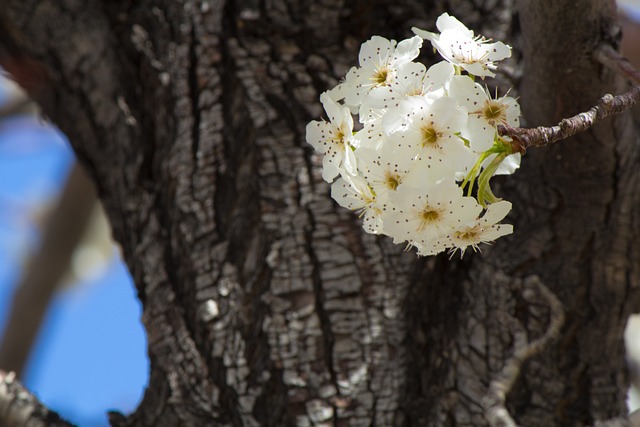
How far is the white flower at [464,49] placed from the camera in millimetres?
1017

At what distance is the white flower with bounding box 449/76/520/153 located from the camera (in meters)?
0.94

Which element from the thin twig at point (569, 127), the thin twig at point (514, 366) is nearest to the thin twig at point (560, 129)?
the thin twig at point (569, 127)

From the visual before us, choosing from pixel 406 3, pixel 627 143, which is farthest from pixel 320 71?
pixel 627 143

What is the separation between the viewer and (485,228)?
1.04 m

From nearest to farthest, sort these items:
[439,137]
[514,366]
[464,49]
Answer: [439,137] < [464,49] < [514,366]

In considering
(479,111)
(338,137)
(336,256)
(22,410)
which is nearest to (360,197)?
(338,137)

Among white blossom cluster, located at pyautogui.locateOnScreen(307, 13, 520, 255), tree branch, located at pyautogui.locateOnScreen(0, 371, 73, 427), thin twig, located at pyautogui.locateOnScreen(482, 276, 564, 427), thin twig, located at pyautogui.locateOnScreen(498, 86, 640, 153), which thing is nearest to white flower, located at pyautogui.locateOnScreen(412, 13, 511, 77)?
white blossom cluster, located at pyautogui.locateOnScreen(307, 13, 520, 255)

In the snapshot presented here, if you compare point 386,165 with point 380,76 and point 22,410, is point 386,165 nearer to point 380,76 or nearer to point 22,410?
point 380,76

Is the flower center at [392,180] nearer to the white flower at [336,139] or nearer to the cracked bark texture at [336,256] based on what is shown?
the white flower at [336,139]

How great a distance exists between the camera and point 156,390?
5.09 ft

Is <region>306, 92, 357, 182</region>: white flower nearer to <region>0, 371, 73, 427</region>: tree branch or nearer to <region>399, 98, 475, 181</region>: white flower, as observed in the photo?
<region>399, 98, 475, 181</region>: white flower

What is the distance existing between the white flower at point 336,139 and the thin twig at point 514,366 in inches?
18.7

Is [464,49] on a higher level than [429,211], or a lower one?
higher

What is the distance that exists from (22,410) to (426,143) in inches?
37.3
